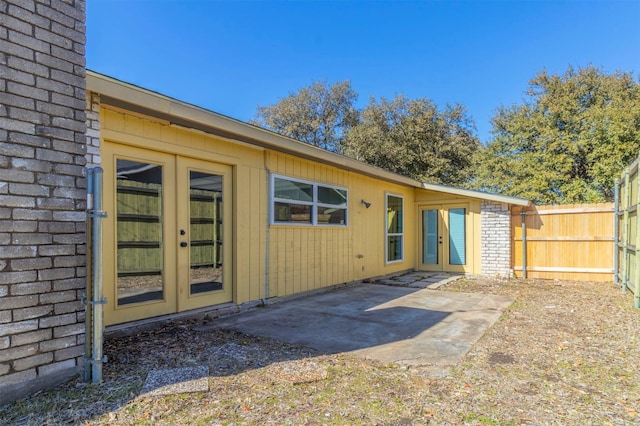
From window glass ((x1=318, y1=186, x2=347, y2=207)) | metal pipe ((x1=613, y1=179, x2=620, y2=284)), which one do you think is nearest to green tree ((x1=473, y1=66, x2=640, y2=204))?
metal pipe ((x1=613, y1=179, x2=620, y2=284))

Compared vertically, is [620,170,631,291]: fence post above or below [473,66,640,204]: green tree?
below

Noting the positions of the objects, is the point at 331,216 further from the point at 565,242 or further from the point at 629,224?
the point at 565,242

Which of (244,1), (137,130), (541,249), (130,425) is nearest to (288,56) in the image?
(244,1)

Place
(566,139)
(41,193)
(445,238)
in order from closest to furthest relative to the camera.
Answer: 1. (41,193)
2. (445,238)
3. (566,139)

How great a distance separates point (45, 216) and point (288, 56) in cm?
1691

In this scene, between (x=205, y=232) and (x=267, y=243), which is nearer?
(x=205, y=232)

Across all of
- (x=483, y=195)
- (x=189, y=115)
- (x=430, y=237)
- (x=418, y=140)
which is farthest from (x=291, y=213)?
(x=418, y=140)

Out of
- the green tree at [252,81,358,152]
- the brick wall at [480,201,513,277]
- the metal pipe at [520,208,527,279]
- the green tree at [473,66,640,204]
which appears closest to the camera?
the metal pipe at [520,208,527,279]

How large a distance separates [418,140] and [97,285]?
16.7 metres

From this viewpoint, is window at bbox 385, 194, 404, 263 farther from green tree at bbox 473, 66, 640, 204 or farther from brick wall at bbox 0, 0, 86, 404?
green tree at bbox 473, 66, 640, 204

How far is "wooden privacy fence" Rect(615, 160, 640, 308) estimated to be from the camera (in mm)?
5922

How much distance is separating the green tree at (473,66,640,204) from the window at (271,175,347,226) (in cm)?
1112

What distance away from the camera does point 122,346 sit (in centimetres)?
346

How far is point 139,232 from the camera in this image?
4.10m
